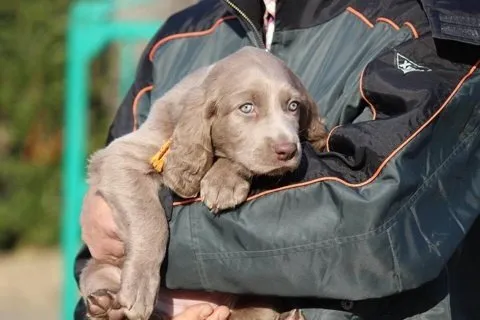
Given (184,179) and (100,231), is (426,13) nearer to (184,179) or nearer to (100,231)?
(184,179)

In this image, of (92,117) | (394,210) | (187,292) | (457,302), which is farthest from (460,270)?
(92,117)

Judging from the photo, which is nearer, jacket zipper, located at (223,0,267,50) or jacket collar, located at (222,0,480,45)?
jacket collar, located at (222,0,480,45)

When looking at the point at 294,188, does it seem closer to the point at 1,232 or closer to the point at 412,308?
the point at 412,308

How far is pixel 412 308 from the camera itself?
3.11 metres

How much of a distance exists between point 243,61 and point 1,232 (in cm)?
776

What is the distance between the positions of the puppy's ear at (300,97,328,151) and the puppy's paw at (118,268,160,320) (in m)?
0.61

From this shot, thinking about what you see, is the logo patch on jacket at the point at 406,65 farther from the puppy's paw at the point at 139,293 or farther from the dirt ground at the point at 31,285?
the dirt ground at the point at 31,285

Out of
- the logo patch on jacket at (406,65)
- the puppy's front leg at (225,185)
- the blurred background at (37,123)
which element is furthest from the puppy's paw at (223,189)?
the blurred background at (37,123)

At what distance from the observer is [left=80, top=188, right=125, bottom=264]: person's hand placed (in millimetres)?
3469

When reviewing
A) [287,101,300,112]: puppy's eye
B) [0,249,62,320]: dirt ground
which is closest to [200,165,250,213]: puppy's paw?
[287,101,300,112]: puppy's eye

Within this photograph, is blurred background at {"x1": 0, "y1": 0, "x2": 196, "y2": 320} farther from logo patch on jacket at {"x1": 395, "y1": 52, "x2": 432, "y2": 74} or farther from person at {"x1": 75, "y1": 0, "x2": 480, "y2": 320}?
logo patch on jacket at {"x1": 395, "y1": 52, "x2": 432, "y2": 74}

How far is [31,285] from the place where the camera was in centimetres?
1012

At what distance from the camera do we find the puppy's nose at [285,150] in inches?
123

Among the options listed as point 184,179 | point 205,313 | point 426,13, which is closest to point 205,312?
point 205,313
